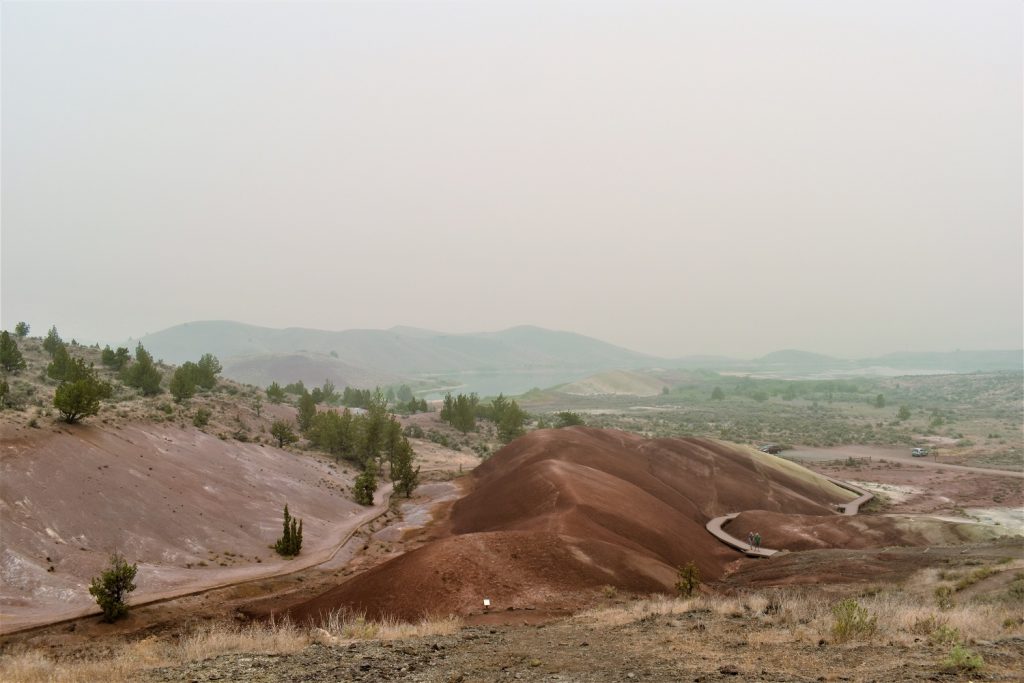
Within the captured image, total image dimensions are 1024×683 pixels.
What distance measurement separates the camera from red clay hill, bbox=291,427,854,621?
23922mm

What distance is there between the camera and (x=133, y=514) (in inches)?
1166

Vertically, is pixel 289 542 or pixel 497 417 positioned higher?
pixel 497 417

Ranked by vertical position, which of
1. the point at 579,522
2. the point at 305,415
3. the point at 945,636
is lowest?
the point at 579,522

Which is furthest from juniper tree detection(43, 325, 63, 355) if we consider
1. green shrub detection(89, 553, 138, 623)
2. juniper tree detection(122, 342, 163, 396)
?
green shrub detection(89, 553, 138, 623)

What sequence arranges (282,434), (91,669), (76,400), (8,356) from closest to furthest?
1. (91,669)
2. (76,400)
3. (8,356)
4. (282,434)

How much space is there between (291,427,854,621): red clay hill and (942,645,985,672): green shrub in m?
14.5

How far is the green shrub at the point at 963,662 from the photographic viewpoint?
1050cm

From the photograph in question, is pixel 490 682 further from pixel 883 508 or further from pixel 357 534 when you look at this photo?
pixel 883 508

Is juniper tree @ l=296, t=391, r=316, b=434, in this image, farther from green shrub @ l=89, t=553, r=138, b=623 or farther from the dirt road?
the dirt road

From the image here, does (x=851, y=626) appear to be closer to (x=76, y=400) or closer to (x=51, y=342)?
(x=76, y=400)

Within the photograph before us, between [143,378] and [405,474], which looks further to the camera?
[143,378]

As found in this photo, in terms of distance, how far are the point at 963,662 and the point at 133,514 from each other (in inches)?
1369

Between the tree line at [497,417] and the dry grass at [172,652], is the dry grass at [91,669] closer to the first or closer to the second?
the dry grass at [172,652]

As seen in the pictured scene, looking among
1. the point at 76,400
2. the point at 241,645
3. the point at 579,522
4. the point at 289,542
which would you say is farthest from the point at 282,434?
the point at 241,645
